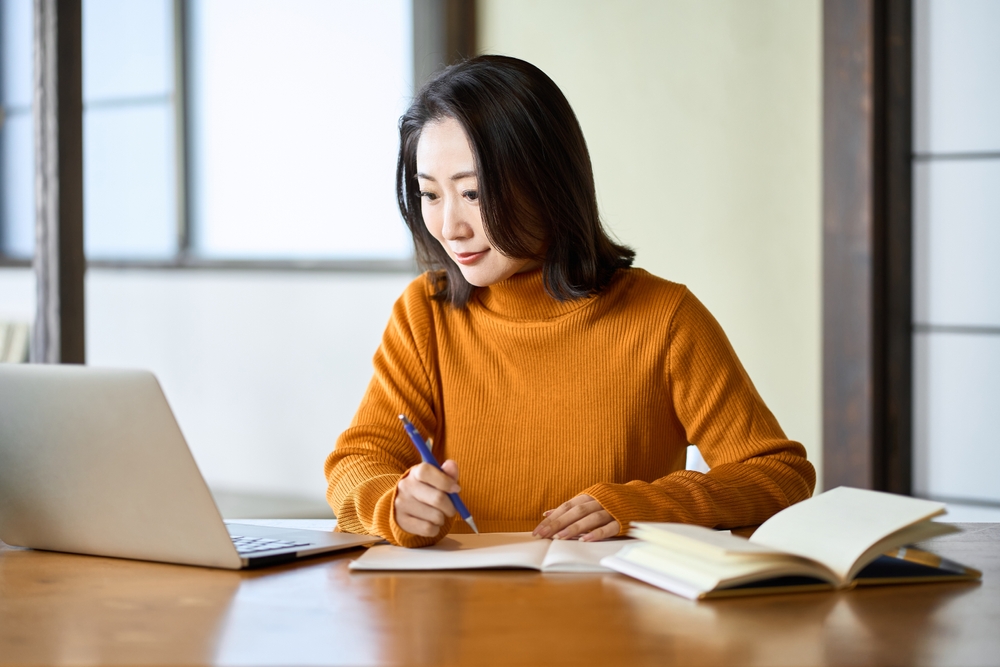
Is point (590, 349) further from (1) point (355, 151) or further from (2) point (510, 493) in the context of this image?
(1) point (355, 151)

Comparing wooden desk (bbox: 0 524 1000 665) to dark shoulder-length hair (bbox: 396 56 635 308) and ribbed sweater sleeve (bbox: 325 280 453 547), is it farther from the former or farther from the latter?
dark shoulder-length hair (bbox: 396 56 635 308)

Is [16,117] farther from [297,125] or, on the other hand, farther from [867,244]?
[867,244]

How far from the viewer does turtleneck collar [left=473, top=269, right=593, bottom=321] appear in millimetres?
1556

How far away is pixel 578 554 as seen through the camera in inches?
42.0

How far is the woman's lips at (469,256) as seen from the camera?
1.43m

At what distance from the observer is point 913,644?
0.82 metres

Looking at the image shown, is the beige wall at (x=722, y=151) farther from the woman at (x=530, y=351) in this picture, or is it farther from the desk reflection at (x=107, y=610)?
the desk reflection at (x=107, y=610)

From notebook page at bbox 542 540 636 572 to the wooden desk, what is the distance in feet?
0.06

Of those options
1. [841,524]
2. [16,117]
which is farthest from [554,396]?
[16,117]

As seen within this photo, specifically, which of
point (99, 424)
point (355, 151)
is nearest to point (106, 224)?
point (355, 151)

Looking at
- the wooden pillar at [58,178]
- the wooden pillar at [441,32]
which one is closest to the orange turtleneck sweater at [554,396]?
the wooden pillar at [58,178]

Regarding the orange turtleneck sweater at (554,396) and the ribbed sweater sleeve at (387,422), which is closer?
the ribbed sweater sleeve at (387,422)

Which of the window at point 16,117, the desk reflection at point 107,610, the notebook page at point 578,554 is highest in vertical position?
the window at point 16,117

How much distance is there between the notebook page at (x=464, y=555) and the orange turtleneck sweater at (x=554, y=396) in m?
0.27
